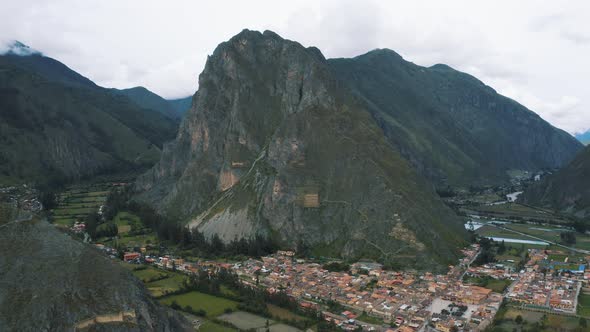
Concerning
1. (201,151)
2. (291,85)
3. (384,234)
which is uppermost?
(291,85)

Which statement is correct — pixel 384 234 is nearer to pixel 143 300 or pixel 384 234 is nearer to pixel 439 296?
pixel 439 296

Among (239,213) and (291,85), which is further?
(291,85)

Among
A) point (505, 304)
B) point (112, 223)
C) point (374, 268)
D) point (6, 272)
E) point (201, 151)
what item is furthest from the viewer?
point (201, 151)

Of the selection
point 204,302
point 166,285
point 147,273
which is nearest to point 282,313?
point 204,302

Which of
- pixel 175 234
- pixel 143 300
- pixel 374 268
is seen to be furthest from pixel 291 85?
pixel 143 300

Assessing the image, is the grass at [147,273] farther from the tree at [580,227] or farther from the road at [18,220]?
the tree at [580,227]

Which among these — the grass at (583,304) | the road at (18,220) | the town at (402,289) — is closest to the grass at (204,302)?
the town at (402,289)

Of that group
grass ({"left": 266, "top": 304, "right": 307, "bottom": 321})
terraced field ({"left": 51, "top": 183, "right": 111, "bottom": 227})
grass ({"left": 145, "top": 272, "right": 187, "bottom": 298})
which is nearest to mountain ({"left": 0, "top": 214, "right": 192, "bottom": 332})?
grass ({"left": 266, "top": 304, "right": 307, "bottom": 321})

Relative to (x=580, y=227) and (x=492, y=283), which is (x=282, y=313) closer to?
(x=492, y=283)
